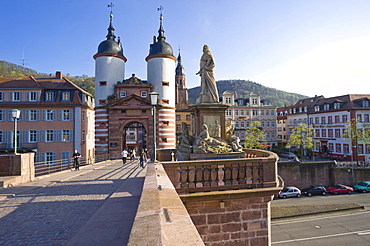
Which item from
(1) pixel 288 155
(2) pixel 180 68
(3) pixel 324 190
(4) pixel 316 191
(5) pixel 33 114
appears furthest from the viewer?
(2) pixel 180 68

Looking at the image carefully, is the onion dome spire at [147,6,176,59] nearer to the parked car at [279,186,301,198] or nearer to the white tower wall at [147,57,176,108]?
the white tower wall at [147,57,176,108]

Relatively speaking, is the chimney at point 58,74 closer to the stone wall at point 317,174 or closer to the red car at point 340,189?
the stone wall at point 317,174

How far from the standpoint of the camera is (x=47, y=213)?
5684mm

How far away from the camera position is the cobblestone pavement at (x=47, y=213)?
13.9ft

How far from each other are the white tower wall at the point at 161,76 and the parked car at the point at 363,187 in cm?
2567

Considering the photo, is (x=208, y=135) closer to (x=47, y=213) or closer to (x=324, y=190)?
(x=47, y=213)

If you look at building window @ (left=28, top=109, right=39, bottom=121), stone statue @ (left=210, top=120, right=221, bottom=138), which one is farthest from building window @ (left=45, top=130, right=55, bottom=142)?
stone statue @ (left=210, top=120, right=221, bottom=138)

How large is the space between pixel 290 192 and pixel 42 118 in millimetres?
32152

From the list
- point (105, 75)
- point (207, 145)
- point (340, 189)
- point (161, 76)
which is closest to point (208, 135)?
point (207, 145)

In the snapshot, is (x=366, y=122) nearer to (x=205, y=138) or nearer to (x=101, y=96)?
(x=205, y=138)

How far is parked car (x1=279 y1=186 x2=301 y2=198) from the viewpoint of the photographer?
82.2ft

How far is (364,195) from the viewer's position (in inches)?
993

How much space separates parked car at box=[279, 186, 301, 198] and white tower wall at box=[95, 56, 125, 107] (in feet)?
79.2

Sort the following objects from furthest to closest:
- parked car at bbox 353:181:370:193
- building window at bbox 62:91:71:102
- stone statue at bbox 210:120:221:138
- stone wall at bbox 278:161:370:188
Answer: building window at bbox 62:91:71:102 → stone wall at bbox 278:161:370:188 → parked car at bbox 353:181:370:193 → stone statue at bbox 210:120:221:138
